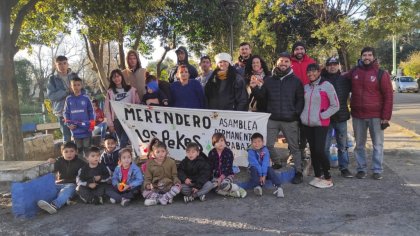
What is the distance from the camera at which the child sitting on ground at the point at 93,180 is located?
5.60 m

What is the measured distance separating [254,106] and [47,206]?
3.65 meters

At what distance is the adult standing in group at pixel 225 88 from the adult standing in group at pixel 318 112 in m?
0.99

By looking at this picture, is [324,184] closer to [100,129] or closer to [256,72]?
[256,72]

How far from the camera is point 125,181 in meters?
5.63

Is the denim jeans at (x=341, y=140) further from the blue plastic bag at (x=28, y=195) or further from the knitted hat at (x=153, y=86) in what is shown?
the blue plastic bag at (x=28, y=195)

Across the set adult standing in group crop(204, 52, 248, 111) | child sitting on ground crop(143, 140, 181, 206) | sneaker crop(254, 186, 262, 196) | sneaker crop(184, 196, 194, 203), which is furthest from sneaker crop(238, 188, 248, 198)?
adult standing in group crop(204, 52, 248, 111)

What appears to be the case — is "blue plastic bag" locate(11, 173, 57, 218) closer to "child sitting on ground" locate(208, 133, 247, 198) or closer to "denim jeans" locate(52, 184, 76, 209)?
"denim jeans" locate(52, 184, 76, 209)

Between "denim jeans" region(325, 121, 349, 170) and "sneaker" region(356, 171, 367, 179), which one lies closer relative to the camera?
"sneaker" region(356, 171, 367, 179)

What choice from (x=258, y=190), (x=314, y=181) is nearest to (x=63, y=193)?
(x=258, y=190)

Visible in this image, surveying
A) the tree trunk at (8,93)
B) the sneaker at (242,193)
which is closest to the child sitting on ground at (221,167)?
the sneaker at (242,193)

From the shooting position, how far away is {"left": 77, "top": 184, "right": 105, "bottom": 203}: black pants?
220 inches

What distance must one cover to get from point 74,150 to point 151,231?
2144 millimetres

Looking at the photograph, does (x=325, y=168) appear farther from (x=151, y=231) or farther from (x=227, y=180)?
(x=151, y=231)

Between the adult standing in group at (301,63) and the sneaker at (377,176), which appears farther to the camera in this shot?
the adult standing in group at (301,63)
